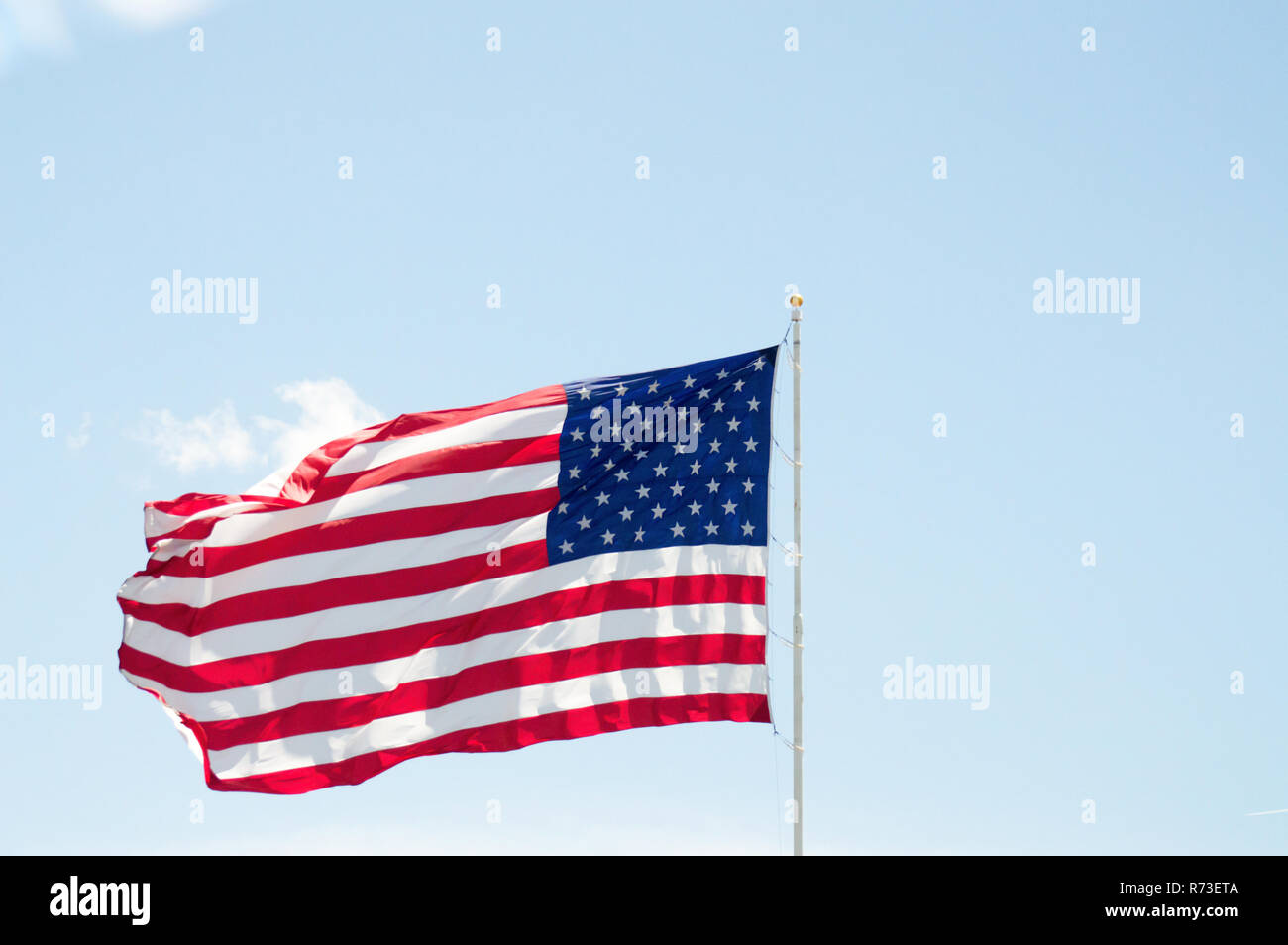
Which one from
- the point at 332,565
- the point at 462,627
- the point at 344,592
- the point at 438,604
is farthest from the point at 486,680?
the point at 332,565

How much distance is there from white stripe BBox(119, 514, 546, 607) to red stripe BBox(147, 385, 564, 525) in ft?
3.14

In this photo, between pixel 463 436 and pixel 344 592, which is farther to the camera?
pixel 463 436

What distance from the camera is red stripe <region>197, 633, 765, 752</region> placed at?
23.9 m

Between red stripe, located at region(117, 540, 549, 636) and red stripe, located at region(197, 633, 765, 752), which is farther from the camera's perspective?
red stripe, located at region(117, 540, 549, 636)

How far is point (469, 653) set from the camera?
24.2m

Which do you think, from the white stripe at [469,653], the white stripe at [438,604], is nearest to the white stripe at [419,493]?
the white stripe at [438,604]

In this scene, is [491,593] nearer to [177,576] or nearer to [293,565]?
[293,565]

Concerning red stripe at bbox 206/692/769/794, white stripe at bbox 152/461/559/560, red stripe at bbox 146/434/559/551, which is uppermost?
red stripe at bbox 146/434/559/551

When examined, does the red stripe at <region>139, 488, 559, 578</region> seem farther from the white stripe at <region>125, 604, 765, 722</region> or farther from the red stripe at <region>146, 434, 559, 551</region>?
the white stripe at <region>125, 604, 765, 722</region>

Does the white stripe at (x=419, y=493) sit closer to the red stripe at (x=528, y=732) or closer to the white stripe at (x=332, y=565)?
the white stripe at (x=332, y=565)

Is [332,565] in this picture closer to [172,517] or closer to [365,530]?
[365,530]

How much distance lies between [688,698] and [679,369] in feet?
15.7

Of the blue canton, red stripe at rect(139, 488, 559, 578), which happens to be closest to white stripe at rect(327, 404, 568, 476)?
the blue canton

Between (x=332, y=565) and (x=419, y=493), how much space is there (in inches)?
62.7
